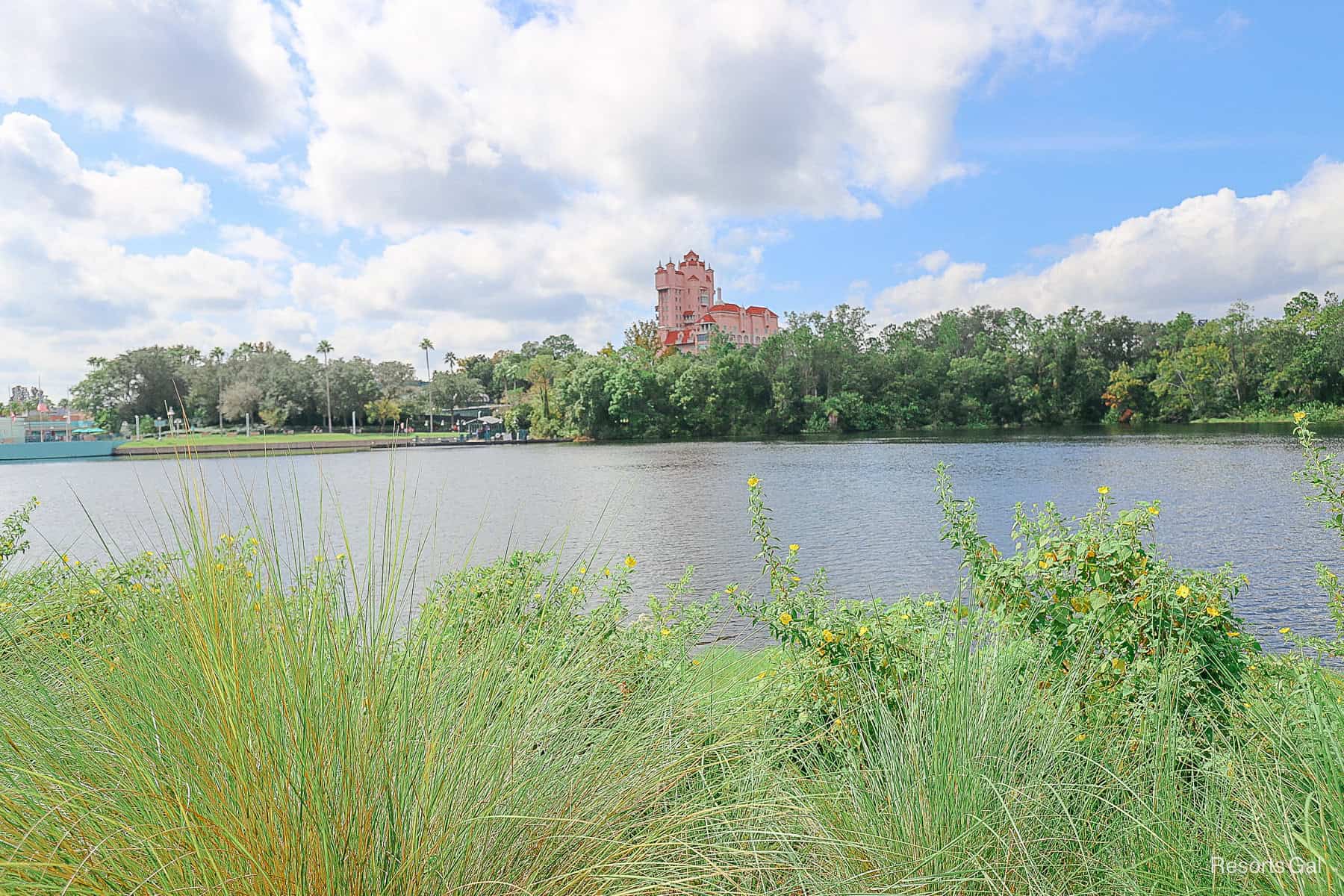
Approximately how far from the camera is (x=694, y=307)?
119312mm

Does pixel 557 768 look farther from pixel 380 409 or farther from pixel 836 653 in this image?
pixel 380 409

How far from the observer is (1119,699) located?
8.64 ft

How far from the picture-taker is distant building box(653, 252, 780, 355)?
114 m

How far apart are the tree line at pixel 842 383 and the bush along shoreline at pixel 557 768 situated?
60033mm

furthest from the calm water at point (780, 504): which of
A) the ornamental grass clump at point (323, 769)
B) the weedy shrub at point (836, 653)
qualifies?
the weedy shrub at point (836, 653)

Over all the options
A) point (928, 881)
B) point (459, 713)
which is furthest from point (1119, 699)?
point (459, 713)

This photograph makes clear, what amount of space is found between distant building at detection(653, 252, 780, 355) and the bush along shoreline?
4381 inches

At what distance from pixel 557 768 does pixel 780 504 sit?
19184 mm

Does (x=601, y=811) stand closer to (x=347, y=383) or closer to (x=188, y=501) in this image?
(x=188, y=501)

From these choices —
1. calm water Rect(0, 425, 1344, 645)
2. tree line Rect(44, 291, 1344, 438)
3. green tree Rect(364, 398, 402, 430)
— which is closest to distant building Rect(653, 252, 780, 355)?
Answer: tree line Rect(44, 291, 1344, 438)

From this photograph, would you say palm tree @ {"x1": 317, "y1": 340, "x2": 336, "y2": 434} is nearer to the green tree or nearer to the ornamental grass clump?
the green tree

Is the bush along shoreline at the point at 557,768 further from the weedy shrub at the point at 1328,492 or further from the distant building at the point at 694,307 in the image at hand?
the distant building at the point at 694,307

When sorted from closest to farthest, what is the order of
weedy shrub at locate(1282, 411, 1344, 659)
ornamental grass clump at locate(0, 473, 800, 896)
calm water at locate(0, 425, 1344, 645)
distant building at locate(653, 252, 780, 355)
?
ornamental grass clump at locate(0, 473, 800, 896), weedy shrub at locate(1282, 411, 1344, 659), calm water at locate(0, 425, 1344, 645), distant building at locate(653, 252, 780, 355)

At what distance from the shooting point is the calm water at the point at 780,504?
985cm
